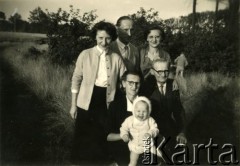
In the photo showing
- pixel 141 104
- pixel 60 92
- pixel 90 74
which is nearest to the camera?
pixel 141 104

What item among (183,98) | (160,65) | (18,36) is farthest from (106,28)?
(183,98)

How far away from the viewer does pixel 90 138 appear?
2.48m

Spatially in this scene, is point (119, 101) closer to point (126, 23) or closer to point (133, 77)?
point (133, 77)

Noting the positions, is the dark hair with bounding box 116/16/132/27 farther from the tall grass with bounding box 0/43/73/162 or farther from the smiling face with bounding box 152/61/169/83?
the tall grass with bounding box 0/43/73/162

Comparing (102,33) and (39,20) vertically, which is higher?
(39,20)

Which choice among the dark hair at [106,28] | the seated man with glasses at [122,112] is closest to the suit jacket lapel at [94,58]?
the dark hair at [106,28]

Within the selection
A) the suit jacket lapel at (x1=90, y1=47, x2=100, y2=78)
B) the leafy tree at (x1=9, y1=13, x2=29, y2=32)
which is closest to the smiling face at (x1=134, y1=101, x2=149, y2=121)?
the suit jacket lapel at (x1=90, y1=47, x2=100, y2=78)

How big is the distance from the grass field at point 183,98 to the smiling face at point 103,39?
0.29m

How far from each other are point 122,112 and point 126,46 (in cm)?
50

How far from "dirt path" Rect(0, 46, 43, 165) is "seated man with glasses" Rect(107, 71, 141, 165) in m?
0.55

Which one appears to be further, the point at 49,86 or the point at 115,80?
the point at 49,86

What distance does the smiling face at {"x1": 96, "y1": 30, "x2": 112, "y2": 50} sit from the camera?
7.78ft

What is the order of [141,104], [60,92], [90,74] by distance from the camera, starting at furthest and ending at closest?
1. [60,92]
2. [90,74]
3. [141,104]

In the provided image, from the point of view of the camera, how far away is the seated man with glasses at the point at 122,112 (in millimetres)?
2307
